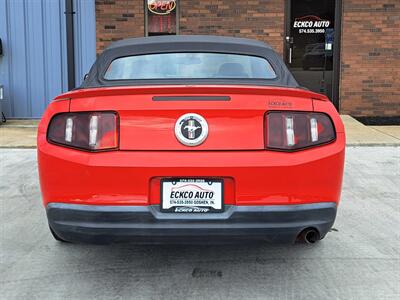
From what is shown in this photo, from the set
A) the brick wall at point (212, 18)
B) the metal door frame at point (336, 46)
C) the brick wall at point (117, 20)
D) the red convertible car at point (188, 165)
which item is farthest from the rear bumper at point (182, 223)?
the metal door frame at point (336, 46)

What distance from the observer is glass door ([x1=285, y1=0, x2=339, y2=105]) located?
10516mm

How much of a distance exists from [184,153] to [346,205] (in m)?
2.88

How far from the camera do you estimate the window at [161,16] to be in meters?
10.5

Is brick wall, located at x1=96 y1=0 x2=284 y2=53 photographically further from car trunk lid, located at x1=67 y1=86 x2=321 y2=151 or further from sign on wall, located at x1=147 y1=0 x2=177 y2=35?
car trunk lid, located at x1=67 y1=86 x2=321 y2=151

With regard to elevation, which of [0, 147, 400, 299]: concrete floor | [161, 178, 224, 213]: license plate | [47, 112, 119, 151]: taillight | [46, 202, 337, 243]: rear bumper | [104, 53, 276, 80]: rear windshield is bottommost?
[0, 147, 400, 299]: concrete floor

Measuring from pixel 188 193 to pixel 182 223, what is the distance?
0.17m

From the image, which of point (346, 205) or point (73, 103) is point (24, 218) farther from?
point (346, 205)

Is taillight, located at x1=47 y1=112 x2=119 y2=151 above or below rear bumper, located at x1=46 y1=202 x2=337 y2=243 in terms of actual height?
above

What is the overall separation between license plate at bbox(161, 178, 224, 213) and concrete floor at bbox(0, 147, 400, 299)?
16.2 inches

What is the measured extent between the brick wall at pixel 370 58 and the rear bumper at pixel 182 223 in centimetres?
811

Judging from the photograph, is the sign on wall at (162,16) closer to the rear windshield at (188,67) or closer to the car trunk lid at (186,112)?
the rear windshield at (188,67)

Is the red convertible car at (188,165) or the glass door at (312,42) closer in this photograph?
the red convertible car at (188,165)

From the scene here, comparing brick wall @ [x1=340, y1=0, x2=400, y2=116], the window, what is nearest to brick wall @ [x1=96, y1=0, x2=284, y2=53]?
the window

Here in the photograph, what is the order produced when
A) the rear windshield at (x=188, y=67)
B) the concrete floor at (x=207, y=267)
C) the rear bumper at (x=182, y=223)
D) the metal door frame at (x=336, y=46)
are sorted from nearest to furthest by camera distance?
the rear bumper at (x=182, y=223), the concrete floor at (x=207, y=267), the rear windshield at (x=188, y=67), the metal door frame at (x=336, y=46)
